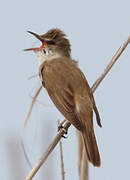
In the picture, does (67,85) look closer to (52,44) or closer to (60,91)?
(60,91)

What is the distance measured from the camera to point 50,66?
379cm

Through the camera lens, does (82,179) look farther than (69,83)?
No

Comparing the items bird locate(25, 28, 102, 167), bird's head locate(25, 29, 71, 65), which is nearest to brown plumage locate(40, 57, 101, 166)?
bird locate(25, 28, 102, 167)

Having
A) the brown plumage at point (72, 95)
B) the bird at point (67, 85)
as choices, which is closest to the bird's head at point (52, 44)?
the bird at point (67, 85)

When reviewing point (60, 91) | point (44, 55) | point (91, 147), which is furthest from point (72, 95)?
point (44, 55)

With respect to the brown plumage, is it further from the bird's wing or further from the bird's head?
the bird's head

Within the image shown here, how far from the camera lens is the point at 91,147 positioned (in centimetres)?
291

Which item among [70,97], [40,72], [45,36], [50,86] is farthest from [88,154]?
[45,36]

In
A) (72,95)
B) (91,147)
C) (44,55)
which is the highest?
(44,55)

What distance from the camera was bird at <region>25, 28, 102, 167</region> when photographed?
9.93 ft

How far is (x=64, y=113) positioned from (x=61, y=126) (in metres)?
0.42

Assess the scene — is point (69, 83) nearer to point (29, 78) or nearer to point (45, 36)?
point (29, 78)

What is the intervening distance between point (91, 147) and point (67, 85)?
0.76 m

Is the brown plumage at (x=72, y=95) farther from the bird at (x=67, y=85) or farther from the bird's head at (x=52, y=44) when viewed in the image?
the bird's head at (x=52, y=44)
